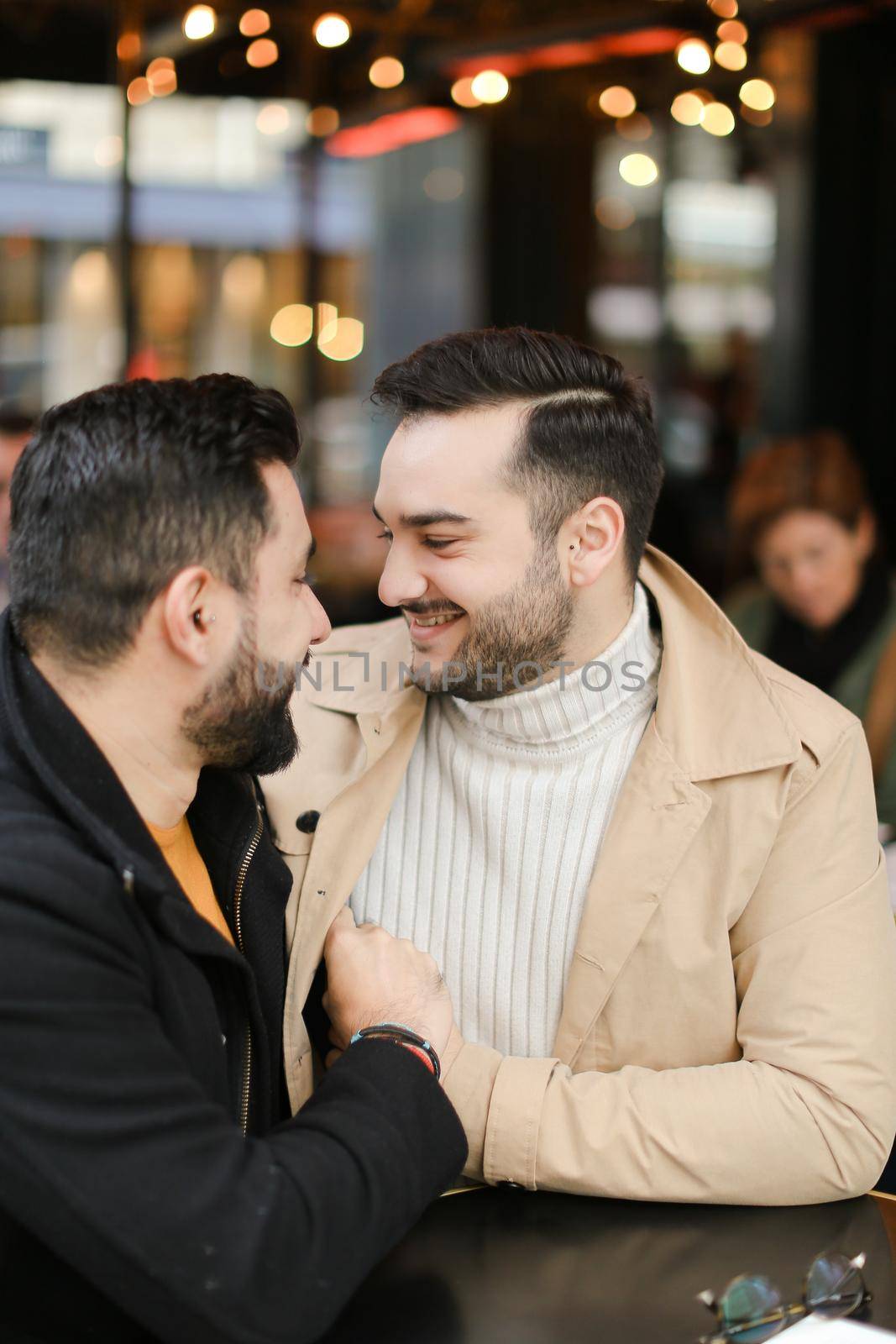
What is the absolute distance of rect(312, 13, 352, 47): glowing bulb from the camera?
573 cm

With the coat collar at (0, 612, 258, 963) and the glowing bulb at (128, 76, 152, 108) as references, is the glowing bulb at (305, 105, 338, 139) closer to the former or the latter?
the glowing bulb at (128, 76, 152, 108)

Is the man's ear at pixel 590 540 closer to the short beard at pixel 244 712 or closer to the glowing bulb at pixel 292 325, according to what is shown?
the short beard at pixel 244 712

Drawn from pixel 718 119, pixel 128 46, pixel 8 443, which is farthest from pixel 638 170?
pixel 8 443

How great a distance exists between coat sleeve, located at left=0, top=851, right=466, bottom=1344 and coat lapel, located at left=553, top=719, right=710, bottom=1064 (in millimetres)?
512

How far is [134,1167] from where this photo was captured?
3.92 ft

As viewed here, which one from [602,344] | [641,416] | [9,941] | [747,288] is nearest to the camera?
[9,941]

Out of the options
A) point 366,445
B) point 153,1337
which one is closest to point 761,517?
point 153,1337

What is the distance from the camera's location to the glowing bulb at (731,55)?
15.3 ft

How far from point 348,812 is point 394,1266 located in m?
0.63

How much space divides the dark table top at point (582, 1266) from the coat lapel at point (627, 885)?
25cm

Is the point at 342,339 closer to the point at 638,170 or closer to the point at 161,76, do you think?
the point at 638,170

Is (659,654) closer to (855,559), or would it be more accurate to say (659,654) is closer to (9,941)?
(9,941)

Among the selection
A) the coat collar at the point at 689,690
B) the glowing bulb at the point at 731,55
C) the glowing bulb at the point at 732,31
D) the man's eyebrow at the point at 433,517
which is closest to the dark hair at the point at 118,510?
the man's eyebrow at the point at 433,517

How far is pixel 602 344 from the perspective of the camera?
24.2ft
